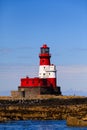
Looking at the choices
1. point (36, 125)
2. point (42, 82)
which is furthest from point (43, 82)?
point (36, 125)

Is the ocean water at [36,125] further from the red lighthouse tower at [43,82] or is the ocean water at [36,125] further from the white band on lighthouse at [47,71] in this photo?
the white band on lighthouse at [47,71]

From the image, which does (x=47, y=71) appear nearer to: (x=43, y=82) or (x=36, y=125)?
(x=43, y=82)

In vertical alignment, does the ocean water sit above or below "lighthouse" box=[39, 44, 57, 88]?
below

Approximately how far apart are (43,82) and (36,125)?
137ft

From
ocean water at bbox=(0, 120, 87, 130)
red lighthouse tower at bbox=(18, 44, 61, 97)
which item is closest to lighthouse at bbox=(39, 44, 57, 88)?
red lighthouse tower at bbox=(18, 44, 61, 97)

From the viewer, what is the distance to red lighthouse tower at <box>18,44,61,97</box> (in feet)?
396

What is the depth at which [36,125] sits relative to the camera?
260 feet

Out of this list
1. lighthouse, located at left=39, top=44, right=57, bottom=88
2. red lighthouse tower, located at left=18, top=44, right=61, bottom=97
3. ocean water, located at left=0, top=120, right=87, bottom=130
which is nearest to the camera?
ocean water, located at left=0, top=120, right=87, bottom=130

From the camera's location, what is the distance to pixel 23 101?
11112cm

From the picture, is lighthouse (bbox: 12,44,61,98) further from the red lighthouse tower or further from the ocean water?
the ocean water

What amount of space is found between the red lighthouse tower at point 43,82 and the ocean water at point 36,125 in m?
35.6

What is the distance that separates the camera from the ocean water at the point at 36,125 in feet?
245

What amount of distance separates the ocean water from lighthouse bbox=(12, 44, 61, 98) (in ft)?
117

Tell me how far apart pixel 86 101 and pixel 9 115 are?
90.8ft
